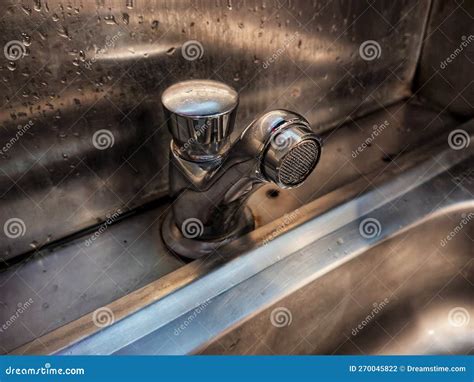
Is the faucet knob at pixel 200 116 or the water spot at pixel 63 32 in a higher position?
the water spot at pixel 63 32

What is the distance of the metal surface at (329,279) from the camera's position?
0.53 metres

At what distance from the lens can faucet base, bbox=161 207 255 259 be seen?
0.61 m

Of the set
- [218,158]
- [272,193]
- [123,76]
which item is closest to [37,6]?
[123,76]

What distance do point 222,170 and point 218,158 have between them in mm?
14

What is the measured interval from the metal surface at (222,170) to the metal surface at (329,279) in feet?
0.13

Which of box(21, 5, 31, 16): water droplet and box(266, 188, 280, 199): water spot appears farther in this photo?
box(266, 188, 280, 199): water spot

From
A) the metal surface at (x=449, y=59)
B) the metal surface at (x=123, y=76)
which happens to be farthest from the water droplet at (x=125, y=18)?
the metal surface at (x=449, y=59)

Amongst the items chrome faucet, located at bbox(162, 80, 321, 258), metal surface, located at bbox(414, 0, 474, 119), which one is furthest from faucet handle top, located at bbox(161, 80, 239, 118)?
metal surface, located at bbox(414, 0, 474, 119)

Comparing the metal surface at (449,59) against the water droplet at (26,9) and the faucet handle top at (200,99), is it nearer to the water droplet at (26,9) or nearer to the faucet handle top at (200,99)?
the faucet handle top at (200,99)

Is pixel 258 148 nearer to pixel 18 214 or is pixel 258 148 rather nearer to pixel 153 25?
pixel 153 25

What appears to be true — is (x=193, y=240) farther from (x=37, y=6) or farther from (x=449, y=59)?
(x=449, y=59)

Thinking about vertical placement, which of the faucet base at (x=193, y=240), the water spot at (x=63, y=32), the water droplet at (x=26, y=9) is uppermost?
the water droplet at (x=26, y=9)

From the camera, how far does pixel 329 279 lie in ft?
2.00

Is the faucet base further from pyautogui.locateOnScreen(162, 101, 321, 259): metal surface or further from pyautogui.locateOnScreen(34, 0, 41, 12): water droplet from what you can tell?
pyautogui.locateOnScreen(34, 0, 41, 12): water droplet
